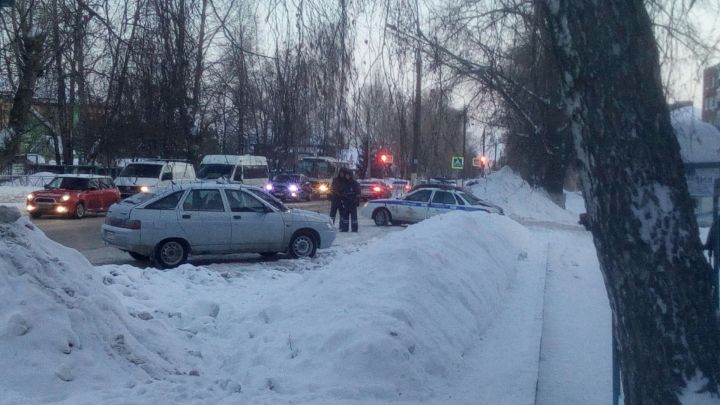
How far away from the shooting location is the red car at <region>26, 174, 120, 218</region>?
87.9 feet

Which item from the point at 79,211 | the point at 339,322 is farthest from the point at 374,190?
the point at 339,322

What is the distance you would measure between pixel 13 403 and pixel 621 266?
3.93 m

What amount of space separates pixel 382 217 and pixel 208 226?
11.9 meters

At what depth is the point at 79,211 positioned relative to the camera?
89.7 feet

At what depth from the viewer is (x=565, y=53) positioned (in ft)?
14.2

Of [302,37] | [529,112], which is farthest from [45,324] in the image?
[529,112]

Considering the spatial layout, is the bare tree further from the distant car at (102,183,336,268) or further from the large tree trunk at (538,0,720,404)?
the distant car at (102,183,336,268)

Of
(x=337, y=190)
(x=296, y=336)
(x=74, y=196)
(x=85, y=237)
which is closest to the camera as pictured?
(x=296, y=336)

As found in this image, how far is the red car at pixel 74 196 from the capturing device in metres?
26.8

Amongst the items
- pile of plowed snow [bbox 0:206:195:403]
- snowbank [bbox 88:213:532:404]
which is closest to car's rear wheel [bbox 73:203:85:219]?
snowbank [bbox 88:213:532:404]

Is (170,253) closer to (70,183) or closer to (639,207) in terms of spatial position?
(639,207)

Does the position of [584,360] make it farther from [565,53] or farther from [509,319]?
[565,53]

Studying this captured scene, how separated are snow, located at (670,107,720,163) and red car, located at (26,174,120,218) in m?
23.3

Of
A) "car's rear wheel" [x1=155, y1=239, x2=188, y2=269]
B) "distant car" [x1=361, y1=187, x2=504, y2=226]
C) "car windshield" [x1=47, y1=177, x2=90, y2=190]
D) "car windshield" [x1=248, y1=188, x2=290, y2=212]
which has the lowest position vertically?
"car's rear wheel" [x1=155, y1=239, x2=188, y2=269]
